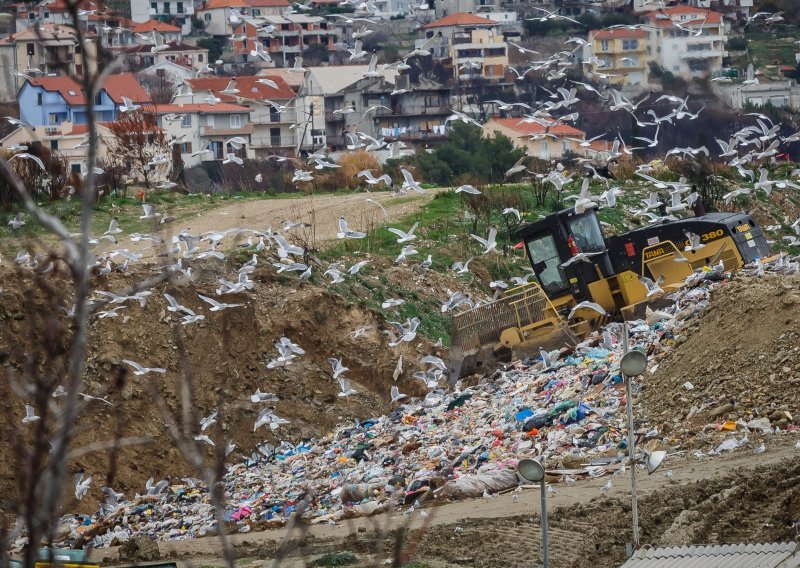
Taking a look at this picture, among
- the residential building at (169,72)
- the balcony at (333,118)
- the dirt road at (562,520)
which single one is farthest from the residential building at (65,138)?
the dirt road at (562,520)

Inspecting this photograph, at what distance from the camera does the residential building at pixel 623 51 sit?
2406 inches

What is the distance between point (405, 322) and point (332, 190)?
12.1 m

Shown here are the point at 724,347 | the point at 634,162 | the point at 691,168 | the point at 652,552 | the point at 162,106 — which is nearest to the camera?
the point at 652,552

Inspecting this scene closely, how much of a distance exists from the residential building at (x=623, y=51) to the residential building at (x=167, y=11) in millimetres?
24475

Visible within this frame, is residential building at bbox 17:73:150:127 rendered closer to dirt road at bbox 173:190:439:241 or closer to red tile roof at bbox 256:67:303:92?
red tile roof at bbox 256:67:303:92

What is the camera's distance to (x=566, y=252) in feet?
62.4

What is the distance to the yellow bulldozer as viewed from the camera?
19188 mm

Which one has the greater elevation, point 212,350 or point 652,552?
point 652,552

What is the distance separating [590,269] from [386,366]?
3.57 meters

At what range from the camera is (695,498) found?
40.8 ft

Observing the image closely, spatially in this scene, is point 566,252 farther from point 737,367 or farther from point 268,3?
point 268,3

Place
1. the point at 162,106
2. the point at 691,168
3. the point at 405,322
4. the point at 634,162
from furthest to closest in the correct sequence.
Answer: the point at 162,106 < the point at 634,162 < the point at 691,168 < the point at 405,322

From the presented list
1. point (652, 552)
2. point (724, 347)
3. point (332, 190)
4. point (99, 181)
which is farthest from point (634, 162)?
point (652, 552)

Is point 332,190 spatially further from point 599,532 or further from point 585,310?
point 599,532
